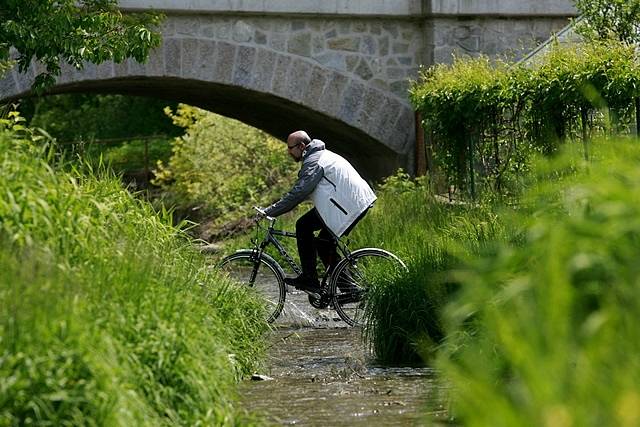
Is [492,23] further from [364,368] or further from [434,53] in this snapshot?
[364,368]

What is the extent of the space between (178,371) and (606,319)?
2203 mm

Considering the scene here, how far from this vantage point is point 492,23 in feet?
55.2

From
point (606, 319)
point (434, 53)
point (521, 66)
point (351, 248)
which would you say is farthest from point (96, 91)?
point (606, 319)

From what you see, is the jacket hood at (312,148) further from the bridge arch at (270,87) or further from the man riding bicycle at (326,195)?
the bridge arch at (270,87)

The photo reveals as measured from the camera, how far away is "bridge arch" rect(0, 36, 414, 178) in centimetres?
1555

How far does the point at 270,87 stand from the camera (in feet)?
52.7

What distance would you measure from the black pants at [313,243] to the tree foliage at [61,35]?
5.40 feet

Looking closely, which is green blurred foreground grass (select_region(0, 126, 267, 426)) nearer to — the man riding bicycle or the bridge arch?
the man riding bicycle

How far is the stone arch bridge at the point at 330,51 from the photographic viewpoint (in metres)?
15.7

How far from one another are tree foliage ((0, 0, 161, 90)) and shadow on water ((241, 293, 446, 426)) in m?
2.30

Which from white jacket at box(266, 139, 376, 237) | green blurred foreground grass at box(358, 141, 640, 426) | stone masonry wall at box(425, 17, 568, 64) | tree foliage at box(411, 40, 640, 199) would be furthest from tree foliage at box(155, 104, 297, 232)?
green blurred foreground grass at box(358, 141, 640, 426)

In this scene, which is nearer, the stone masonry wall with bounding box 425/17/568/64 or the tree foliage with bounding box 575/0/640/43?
the tree foliage with bounding box 575/0/640/43

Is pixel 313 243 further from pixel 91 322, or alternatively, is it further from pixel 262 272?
pixel 91 322

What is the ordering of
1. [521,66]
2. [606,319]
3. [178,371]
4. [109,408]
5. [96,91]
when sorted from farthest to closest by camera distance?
1. [96,91]
2. [521,66]
3. [178,371]
4. [109,408]
5. [606,319]
